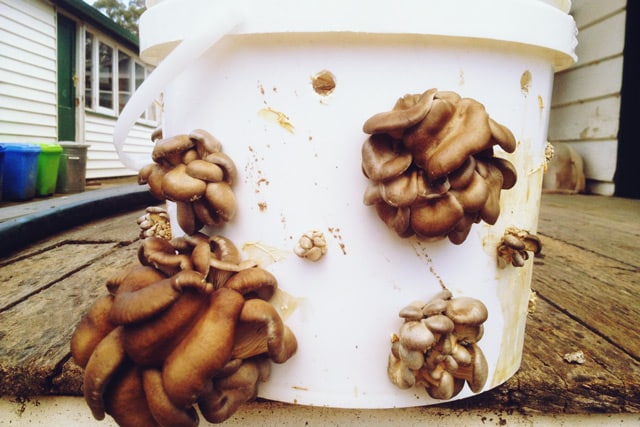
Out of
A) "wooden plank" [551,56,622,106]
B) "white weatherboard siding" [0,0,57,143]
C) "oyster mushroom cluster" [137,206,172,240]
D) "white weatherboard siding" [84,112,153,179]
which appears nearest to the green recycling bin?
"white weatherboard siding" [0,0,57,143]

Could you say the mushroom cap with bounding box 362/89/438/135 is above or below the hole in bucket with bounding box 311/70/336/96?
below

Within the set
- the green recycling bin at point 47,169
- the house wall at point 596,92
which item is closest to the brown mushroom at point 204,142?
the house wall at point 596,92

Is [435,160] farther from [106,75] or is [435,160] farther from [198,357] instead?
[106,75]

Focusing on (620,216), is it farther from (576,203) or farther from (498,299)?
(498,299)

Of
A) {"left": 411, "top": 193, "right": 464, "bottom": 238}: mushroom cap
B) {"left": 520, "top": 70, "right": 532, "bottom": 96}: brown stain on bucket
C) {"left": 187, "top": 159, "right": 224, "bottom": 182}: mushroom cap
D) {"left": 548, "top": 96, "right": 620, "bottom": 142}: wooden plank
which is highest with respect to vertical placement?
{"left": 548, "top": 96, "right": 620, "bottom": 142}: wooden plank

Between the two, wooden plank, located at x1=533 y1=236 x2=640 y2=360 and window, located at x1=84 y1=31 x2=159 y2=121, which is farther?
window, located at x1=84 y1=31 x2=159 y2=121

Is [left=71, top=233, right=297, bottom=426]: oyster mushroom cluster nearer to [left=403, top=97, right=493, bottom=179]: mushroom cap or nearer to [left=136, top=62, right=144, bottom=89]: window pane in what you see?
[left=403, top=97, right=493, bottom=179]: mushroom cap

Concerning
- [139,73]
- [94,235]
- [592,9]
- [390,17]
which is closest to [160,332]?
[390,17]
